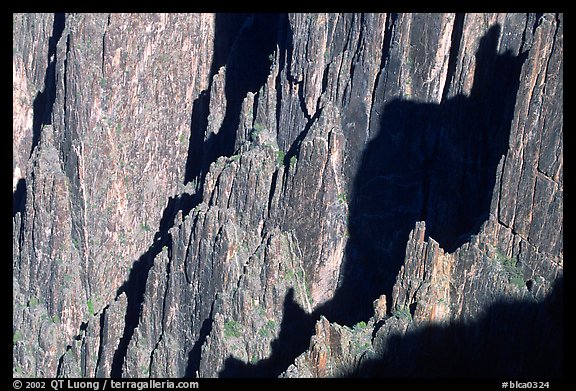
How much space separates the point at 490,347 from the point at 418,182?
19.9 meters

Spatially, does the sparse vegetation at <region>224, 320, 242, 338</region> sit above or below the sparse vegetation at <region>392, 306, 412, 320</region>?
below

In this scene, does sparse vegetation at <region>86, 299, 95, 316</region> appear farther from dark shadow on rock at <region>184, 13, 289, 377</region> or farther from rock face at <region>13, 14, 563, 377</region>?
dark shadow on rock at <region>184, 13, 289, 377</region>

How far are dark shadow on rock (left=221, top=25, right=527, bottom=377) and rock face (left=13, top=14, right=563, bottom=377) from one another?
0.57ft

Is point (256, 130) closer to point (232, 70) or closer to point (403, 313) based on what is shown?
point (232, 70)

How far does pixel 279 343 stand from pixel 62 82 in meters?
40.8

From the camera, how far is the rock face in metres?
72.1

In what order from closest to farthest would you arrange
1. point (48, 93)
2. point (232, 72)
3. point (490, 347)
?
1. point (490, 347)
2. point (232, 72)
3. point (48, 93)

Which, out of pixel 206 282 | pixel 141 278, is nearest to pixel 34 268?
pixel 141 278

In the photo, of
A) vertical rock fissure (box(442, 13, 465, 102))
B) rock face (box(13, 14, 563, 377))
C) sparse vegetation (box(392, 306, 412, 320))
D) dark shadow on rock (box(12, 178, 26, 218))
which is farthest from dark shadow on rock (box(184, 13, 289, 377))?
sparse vegetation (box(392, 306, 412, 320))

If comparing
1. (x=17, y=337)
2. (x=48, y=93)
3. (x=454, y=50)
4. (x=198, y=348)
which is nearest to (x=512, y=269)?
(x=454, y=50)

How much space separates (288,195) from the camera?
90562 millimetres

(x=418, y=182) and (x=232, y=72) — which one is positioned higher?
(x=232, y=72)

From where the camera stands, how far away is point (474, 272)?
2844 inches

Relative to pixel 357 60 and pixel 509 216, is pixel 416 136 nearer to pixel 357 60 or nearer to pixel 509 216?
pixel 357 60
